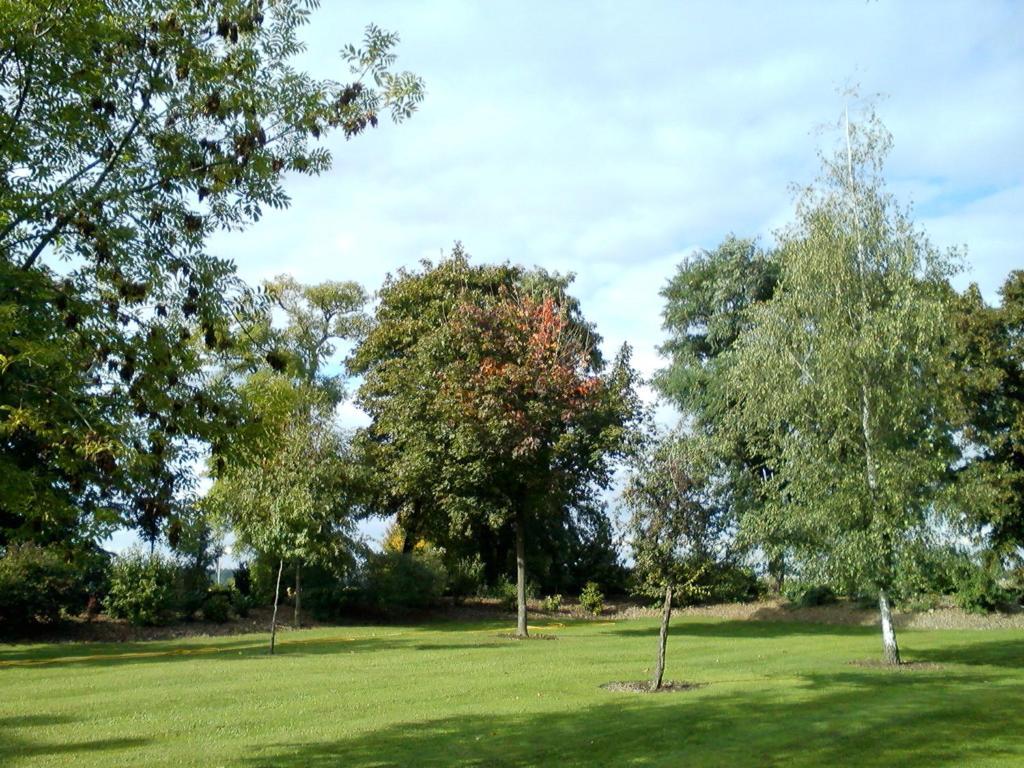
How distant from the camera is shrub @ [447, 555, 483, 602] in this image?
141ft

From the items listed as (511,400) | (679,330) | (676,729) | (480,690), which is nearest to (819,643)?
(511,400)

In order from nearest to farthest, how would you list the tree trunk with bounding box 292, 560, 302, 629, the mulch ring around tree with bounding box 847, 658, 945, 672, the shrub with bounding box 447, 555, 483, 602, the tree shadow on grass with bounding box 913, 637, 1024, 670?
the mulch ring around tree with bounding box 847, 658, 945, 672 < the tree shadow on grass with bounding box 913, 637, 1024, 670 < the tree trunk with bounding box 292, 560, 302, 629 < the shrub with bounding box 447, 555, 483, 602

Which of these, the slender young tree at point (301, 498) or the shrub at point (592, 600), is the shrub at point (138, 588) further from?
the shrub at point (592, 600)

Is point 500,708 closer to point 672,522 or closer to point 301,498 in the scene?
point 672,522

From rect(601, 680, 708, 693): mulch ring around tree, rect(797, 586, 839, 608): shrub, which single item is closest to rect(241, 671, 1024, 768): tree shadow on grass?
rect(601, 680, 708, 693): mulch ring around tree

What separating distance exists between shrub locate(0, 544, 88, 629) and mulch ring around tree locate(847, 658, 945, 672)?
20.9 meters

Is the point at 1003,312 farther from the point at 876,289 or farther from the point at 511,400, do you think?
the point at 511,400

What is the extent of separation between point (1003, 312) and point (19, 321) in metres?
35.5

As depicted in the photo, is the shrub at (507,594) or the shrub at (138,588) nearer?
the shrub at (138,588)

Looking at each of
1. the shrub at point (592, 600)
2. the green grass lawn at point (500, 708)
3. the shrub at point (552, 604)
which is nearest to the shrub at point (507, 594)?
the shrub at point (552, 604)

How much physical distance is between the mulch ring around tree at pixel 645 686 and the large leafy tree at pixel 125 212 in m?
10.9

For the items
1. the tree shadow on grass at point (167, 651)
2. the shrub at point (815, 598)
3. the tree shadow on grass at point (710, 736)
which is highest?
the shrub at point (815, 598)

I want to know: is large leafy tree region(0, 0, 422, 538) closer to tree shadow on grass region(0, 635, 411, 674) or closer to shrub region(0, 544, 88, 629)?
tree shadow on grass region(0, 635, 411, 674)

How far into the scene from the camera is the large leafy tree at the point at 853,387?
20.9 m
